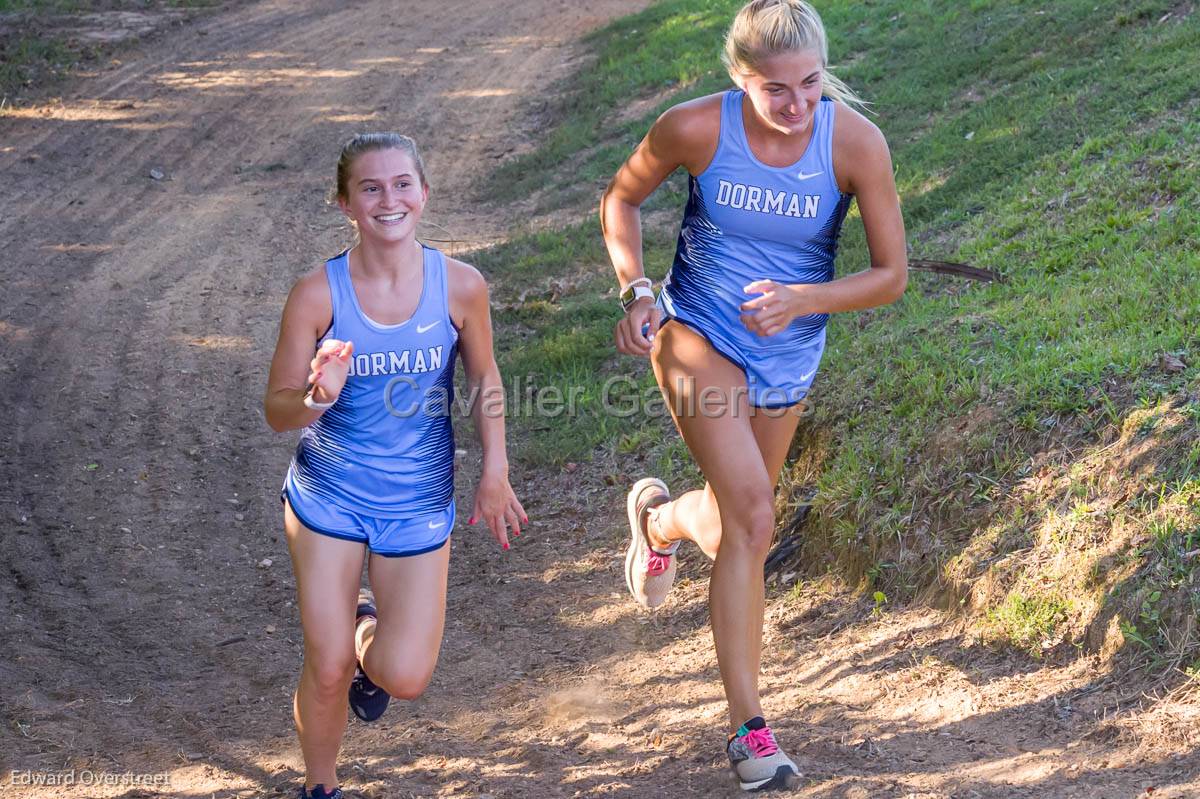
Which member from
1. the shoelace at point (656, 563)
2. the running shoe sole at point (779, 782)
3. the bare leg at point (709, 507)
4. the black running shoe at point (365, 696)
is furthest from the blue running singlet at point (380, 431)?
the shoelace at point (656, 563)

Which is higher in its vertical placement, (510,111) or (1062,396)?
(510,111)

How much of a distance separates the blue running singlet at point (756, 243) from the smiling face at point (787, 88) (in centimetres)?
16

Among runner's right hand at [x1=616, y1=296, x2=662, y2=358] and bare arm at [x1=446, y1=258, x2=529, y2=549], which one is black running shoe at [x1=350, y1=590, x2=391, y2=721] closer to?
bare arm at [x1=446, y1=258, x2=529, y2=549]

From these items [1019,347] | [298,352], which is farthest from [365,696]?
[1019,347]

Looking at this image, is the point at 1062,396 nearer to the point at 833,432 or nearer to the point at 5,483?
the point at 833,432

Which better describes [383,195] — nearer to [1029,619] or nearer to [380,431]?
[380,431]

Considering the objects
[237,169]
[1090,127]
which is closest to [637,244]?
[1090,127]

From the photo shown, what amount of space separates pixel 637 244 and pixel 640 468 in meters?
2.55

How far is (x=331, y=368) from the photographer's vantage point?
132 inches

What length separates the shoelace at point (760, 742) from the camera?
3.76 metres

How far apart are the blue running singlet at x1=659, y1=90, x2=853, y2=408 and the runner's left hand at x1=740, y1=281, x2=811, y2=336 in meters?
0.17

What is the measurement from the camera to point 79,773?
13.9 feet

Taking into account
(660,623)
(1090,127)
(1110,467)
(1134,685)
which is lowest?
(660,623)

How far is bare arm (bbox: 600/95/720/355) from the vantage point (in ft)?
12.9
